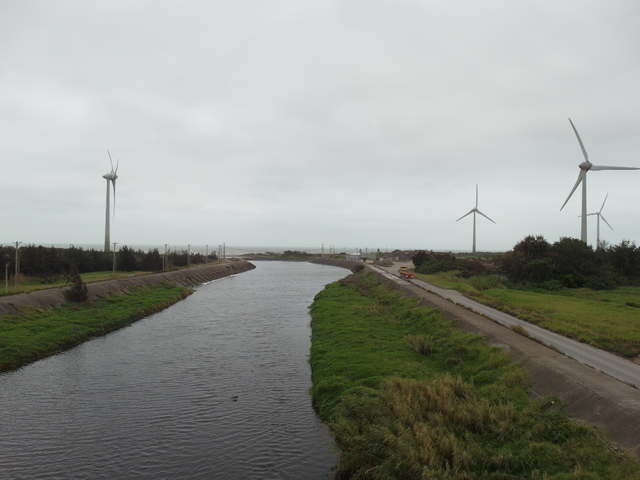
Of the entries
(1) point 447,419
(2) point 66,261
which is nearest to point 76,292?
(2) point 66,261

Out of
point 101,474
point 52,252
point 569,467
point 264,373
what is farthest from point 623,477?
point 52,252

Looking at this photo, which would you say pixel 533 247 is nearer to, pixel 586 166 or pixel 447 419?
pixel 586 166

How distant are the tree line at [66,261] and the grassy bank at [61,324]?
4404mm

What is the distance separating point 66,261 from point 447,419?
47.8m

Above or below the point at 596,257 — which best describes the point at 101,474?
below

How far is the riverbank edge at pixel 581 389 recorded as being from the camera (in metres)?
9.90

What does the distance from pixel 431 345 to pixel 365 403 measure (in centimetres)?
753

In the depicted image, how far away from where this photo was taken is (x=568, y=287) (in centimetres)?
4575

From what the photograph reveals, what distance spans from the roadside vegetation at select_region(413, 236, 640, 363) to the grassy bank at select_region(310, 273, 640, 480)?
6275 millimetres

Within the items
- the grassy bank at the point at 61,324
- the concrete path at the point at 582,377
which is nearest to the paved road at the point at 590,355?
the concrete path at the point at 582,377

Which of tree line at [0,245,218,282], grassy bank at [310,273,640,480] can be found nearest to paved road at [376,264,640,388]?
grassy bank at [310,273,640,480]

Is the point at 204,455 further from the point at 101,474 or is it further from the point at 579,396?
the point at 579,396

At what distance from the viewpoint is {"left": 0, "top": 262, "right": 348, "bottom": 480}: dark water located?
11430mm

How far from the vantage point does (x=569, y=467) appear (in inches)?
348
